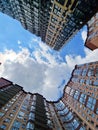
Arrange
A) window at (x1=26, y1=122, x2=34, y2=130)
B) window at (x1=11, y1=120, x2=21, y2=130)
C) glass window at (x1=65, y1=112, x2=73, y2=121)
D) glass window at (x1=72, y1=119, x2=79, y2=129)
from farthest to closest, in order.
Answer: glass window at (x1=65, y1=112, x2=73, y2=121)
glass window at (x1=72, y1=119, x2=79, y2=129)
window at (x1=26, y1=122, x2=34, y2=130)
window at (x1=11, y1=120, x2=21, y2=130)

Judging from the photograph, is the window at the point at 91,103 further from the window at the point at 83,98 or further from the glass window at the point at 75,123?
the glass window at the point at 75,123

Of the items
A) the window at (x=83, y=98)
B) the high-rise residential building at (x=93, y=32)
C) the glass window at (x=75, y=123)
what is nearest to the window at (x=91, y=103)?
the window at (x=83, y=98)

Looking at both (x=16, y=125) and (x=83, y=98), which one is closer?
(x=16, y=125)

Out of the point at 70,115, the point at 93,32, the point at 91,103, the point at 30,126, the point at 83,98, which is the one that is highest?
the point at 93,32

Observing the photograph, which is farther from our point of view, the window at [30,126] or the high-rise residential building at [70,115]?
the high-rise residential building at [70,115]

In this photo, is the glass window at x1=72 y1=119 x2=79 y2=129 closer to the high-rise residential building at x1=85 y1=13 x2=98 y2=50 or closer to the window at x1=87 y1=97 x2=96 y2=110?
the window at x1=87 y1=97 x2=96 y2=110

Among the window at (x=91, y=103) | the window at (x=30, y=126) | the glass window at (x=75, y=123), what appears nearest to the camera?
the window at (x=30, y=126)

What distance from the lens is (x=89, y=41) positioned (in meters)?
79.1

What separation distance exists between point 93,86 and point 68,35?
2750 centimetres

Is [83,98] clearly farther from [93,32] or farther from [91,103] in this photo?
[93,32]

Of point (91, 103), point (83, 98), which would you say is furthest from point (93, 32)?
point (91, 103)

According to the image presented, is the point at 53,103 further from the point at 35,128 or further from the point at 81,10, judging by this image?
the point at 81,10

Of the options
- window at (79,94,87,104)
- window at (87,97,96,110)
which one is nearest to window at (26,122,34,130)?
window at (87,97,96,110)

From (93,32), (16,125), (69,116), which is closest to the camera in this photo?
(16,125)
